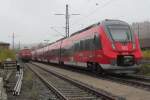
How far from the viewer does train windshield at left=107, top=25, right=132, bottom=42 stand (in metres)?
21.0

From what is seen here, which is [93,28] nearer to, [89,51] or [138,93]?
[89,51]

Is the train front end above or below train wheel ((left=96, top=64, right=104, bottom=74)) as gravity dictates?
above

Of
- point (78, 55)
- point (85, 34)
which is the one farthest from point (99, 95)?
point (78, 55)

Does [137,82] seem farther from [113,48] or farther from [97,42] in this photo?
[97,42]

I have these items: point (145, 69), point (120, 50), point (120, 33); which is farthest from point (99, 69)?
point (145, 69)

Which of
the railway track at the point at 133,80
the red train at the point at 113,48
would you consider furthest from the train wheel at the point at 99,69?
the railway track at the point at 133,80

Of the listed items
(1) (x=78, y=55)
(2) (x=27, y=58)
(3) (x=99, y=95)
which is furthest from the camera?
(2) (x=27, y=58)

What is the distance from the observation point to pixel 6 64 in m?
35.8

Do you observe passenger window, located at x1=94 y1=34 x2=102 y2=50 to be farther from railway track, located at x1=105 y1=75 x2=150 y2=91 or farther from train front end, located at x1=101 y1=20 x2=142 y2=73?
railway track, located at x1=105 y1=75 x2=150 y2=91

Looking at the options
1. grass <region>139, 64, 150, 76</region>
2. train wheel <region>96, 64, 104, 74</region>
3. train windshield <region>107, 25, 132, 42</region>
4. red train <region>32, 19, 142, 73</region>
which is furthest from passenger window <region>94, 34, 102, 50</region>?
grass <region>139, 64, 150, 76</region>

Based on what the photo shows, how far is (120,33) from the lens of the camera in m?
21.4

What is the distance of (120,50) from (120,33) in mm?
1317

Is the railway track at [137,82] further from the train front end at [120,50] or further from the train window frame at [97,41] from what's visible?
the train window frame at [97,41]

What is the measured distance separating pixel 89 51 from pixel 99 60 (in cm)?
261
